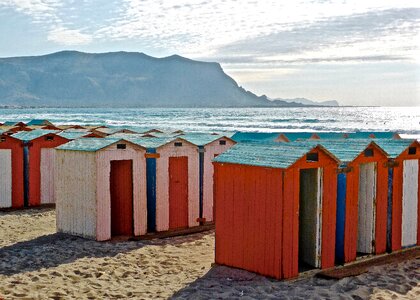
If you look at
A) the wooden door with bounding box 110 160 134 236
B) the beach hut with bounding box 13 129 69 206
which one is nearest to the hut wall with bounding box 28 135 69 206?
the beach hut with bounding box 13 129 69 206

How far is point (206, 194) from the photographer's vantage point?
14.7 metres

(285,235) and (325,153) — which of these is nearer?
(285,235)

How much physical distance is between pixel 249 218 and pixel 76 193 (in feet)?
16.1

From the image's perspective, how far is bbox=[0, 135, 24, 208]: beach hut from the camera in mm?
17000

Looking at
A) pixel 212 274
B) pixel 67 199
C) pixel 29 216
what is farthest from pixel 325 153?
pixel 29 216

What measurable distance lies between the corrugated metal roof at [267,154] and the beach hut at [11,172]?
8947 millimetres

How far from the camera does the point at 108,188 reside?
12664 mm

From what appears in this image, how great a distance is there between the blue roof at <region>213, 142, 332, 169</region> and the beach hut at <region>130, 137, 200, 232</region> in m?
3.18

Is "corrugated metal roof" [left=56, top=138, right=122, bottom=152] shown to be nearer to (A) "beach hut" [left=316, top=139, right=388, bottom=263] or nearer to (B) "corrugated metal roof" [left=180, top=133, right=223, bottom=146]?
(B) "corrugated metal roof" [left=180, top=133, right=223, bottom=146]

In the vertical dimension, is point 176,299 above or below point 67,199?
below

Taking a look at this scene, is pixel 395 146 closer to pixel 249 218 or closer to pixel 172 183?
pixel 249 218

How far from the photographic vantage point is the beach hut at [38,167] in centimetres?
1745

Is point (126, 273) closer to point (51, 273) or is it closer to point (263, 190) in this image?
point (51, 273)

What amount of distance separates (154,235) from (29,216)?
15.4ft
